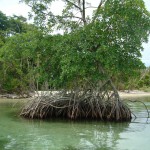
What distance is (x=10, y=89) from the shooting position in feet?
80.6

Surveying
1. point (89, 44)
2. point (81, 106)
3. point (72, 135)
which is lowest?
point (72, 135)

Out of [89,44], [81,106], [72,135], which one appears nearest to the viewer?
[72,135]

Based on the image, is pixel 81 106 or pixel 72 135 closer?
pixel 72 135

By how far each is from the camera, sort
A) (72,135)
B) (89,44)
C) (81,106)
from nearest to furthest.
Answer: (72,135), (89,44), (81,106)

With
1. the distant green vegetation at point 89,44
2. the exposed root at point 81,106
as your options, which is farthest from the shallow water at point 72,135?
the distant green vegetation at point 89,44

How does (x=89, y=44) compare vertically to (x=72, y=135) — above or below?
above

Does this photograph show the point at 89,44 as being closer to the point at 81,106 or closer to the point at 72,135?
the point at 81,106

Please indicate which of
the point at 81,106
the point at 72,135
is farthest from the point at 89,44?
the point at 72,135

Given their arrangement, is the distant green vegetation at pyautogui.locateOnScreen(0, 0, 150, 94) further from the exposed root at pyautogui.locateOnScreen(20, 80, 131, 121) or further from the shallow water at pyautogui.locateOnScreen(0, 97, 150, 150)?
the shallow water at pyautogui.locateOnScreen(0, 97, 150, 150)

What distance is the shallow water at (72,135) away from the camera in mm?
7218

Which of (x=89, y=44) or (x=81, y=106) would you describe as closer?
(x=89, y=44)

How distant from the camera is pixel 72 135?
8.52 m

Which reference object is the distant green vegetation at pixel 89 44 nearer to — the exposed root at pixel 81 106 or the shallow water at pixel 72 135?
the exposed root at pixel 81 106

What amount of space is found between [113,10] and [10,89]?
614 inches
